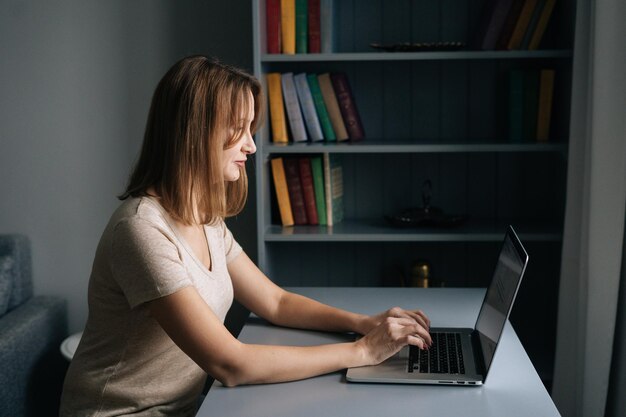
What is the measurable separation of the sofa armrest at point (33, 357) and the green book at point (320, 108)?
1.20m

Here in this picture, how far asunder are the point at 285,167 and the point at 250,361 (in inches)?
52.8

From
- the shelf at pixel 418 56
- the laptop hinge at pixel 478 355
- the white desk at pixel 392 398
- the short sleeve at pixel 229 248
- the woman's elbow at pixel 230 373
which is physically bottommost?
the white desk at pixel 392 398

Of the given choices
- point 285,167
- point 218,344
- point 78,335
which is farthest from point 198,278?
point 78,335

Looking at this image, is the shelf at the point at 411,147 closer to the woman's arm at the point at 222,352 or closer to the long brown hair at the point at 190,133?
the long brown hair at the point at 190,133

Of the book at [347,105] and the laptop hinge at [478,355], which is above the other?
the book at [347,105]

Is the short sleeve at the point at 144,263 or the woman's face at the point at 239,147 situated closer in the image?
the short sleeve at the point at 144,263

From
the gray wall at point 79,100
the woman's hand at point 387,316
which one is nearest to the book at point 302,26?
the gray wall at point 79,100

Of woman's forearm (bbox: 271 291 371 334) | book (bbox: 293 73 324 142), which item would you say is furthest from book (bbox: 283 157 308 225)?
woman's forearm (bbox: 271 291 371 334)

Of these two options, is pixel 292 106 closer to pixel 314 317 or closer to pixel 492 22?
pixel 492 22

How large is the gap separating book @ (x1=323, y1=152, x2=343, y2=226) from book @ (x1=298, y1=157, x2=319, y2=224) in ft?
0.15

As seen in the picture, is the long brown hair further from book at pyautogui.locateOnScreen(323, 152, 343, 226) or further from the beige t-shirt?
book at pyautogui.locateOnScreen(323, 152, 343, 226)

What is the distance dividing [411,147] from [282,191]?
0.48 meters

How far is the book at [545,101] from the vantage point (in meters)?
2.75

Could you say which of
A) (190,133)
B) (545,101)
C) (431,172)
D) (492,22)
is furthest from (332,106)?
(190,133)
